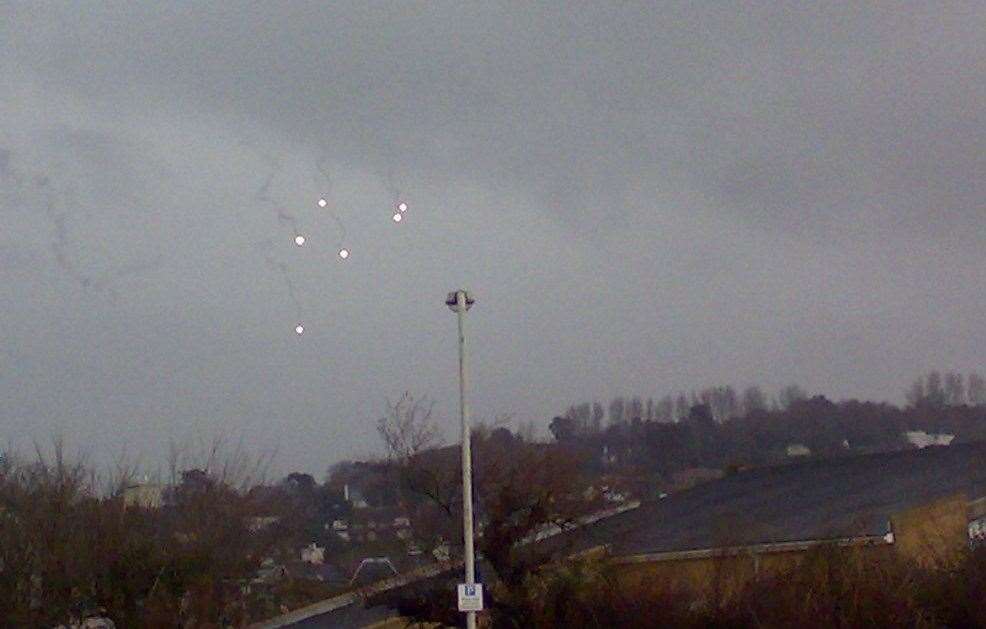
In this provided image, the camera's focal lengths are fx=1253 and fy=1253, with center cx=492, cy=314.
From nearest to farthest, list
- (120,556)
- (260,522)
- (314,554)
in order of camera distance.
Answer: (120,556), (260,522), (314,554)

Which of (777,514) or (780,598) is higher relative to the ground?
(777,514)

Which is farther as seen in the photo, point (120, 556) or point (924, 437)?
point (924, 437)

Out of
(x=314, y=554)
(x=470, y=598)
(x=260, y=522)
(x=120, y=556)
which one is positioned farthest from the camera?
(x=314, y=554)

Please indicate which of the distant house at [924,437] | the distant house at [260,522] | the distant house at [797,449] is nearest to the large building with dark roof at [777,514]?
the distant house at [260,522]

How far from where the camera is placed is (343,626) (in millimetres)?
33938

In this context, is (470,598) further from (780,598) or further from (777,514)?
(777,514)

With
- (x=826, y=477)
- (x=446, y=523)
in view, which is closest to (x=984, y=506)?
(x=826, y=477)

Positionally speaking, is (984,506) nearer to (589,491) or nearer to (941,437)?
(589,491)

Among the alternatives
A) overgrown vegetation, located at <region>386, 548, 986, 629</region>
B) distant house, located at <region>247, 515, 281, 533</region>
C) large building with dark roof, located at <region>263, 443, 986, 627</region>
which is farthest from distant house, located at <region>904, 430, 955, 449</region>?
overgrown vegetation, located at <region>386, 548, 986, 629</region>

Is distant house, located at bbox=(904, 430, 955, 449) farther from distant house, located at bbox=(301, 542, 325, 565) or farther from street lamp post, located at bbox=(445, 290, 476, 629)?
street lamp post, located at bbox=(445, 290, 476, 629)

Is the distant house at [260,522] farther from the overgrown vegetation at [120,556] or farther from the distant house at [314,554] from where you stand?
the distant house at [314,554]

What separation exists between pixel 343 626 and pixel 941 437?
166 feet

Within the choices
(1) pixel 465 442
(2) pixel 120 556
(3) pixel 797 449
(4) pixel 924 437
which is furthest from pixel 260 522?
(4) pixel 924 437

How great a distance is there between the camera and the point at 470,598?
2194 cm
